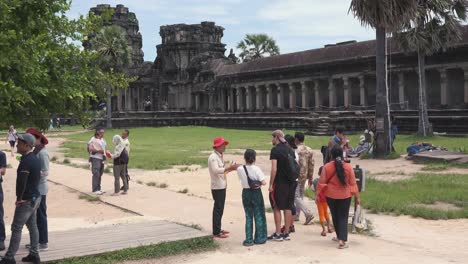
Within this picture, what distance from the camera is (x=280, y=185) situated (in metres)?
8.00

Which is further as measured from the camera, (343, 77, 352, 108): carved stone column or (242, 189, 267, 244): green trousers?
(343, 77, 352, 108): carved stone column

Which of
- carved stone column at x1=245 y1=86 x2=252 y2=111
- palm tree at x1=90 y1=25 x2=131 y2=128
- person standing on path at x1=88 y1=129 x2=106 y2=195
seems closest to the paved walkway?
person standing on path at x1=88 y1=129 x2=106 y2=195

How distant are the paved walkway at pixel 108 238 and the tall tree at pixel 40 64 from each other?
2165 mm

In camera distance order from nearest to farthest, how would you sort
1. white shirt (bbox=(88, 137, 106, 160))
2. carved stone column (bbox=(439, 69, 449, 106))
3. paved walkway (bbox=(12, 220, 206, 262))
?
1. paved walkway (bbox=(12, 220, 206, 262))
2. white shirt (bbox=(88, 137, 106, 160))
3. carved stone column (bbox=(439, 69, 449, 106))

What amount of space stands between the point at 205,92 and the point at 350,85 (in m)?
22.3

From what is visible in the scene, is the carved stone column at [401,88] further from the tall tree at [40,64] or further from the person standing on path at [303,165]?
the tall tree at [40,64]

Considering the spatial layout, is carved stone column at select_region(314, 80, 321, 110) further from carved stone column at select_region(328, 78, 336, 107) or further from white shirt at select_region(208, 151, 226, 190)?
white shirt at select_region(208, 151, 226, 190)

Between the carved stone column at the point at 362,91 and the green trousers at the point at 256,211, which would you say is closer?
the green trousers at the point at 256,211

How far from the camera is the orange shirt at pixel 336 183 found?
759 centimetres

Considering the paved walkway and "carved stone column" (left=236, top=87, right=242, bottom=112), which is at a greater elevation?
"carved stone column" (left=236, top=87, right=242, bottom=112)

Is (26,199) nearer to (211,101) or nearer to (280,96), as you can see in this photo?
(280,96)

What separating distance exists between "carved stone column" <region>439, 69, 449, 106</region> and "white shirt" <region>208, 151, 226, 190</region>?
3191cm

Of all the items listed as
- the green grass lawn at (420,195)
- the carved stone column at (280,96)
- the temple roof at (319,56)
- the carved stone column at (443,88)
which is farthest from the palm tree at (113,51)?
the green grass lawn at (420,195)

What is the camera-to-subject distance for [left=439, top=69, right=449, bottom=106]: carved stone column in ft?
119
